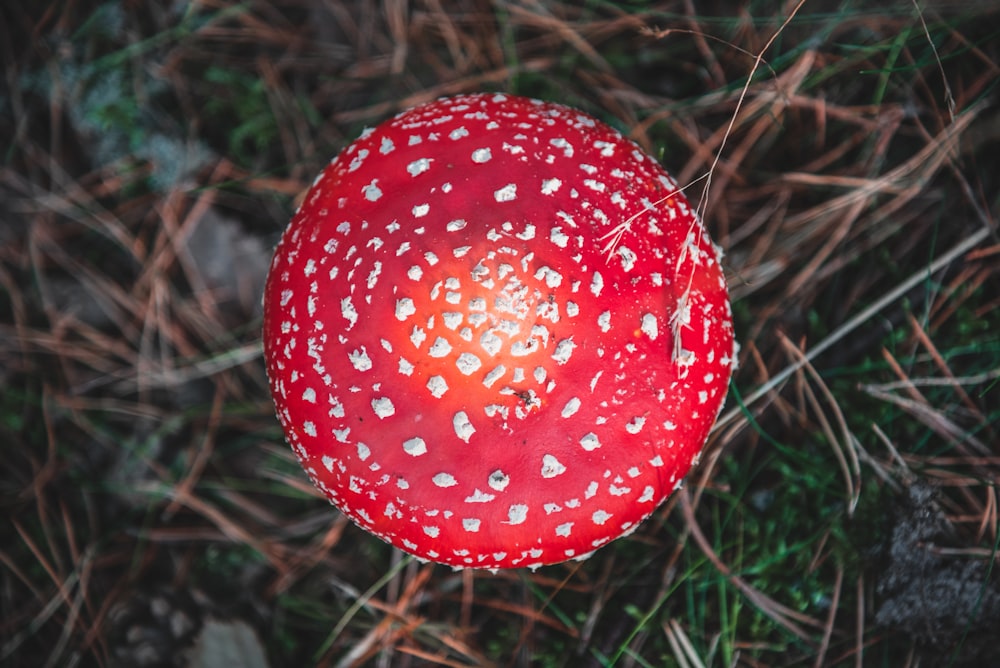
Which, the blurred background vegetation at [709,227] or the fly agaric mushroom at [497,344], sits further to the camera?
the blurred background vegetation at [709,227]

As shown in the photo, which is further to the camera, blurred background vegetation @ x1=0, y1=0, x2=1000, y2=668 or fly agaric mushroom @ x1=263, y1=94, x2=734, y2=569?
blurred background vegetation @ x1=0, y1=0, x2=1000, y2=668

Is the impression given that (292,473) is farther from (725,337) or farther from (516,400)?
(725,337)

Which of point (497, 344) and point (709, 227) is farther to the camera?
point (709, 227)

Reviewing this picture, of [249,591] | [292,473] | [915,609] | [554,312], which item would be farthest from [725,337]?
[249,591]
